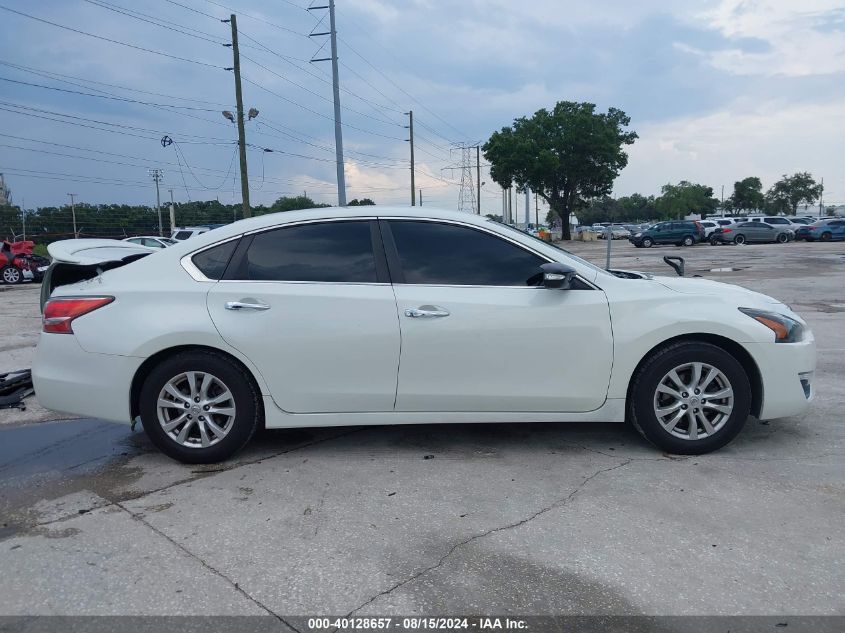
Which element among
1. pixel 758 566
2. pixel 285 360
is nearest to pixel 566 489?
pixel 758 566

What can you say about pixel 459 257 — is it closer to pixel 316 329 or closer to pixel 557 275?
pixel 557 275

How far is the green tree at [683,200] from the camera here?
335 feet

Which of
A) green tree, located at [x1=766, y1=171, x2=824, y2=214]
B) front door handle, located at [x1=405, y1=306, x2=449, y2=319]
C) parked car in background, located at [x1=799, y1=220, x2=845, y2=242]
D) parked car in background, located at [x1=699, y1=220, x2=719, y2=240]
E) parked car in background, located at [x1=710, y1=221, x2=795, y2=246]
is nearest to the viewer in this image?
front door handle, located at [x1=405, y1=306, x2=449, y2=319]

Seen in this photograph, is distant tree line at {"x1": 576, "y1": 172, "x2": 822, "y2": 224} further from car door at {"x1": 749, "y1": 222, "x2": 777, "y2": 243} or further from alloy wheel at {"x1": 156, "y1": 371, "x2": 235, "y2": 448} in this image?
alloy wheel at {"x1": 156, "y1": 371, "x2": 235, "y2": 448}

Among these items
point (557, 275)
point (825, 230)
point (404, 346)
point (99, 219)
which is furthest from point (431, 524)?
point (99, 219)

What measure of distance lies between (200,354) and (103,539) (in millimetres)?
1218

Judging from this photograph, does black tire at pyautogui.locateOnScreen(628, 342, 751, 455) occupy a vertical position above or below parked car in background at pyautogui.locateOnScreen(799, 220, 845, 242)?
below

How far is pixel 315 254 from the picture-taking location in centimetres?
416

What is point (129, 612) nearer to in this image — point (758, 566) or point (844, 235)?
point (758, 566)

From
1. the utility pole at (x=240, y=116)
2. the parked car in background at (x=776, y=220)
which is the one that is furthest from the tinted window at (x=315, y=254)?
the parked car in background at (x=776, y=220)

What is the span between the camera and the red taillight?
159 inches

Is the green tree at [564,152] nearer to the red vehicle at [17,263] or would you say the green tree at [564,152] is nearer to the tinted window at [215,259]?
the red vehicle at [17,263]

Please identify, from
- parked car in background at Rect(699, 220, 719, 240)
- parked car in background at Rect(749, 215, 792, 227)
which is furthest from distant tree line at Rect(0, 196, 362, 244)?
parked car in background at Rect(749, 215, 792, 227)

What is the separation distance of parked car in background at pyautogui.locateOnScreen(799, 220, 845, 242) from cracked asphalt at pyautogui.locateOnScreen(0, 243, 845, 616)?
136 feet
